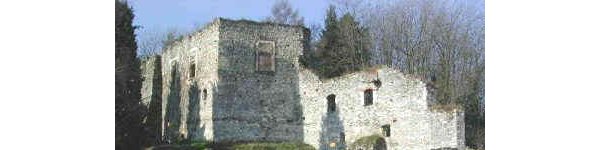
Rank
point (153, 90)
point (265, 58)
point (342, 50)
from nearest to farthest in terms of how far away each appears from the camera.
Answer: point (265, 58) < point (342, 50) < point (153, 90)

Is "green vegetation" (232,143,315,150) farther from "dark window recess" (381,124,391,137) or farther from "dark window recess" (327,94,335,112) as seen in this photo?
"dark window recess" (381,124,391,137)

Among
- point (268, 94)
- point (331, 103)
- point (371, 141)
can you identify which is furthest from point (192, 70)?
point (371, 141)

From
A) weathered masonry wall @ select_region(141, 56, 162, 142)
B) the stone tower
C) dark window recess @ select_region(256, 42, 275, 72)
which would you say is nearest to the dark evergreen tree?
the stone tower

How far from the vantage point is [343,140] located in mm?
16016

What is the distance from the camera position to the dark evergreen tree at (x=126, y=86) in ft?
42.4

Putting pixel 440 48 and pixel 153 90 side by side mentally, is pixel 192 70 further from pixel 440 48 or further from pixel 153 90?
pixel 440 48

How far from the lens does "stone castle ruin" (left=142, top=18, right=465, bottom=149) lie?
50.9 feet

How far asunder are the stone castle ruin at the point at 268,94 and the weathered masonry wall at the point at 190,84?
0.02 m

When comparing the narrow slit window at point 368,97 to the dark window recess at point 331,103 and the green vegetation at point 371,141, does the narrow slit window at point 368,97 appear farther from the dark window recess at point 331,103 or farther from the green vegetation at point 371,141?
the dark window recess at point 331,103

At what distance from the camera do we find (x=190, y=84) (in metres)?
18.4

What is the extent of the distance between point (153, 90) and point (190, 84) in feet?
8.68
